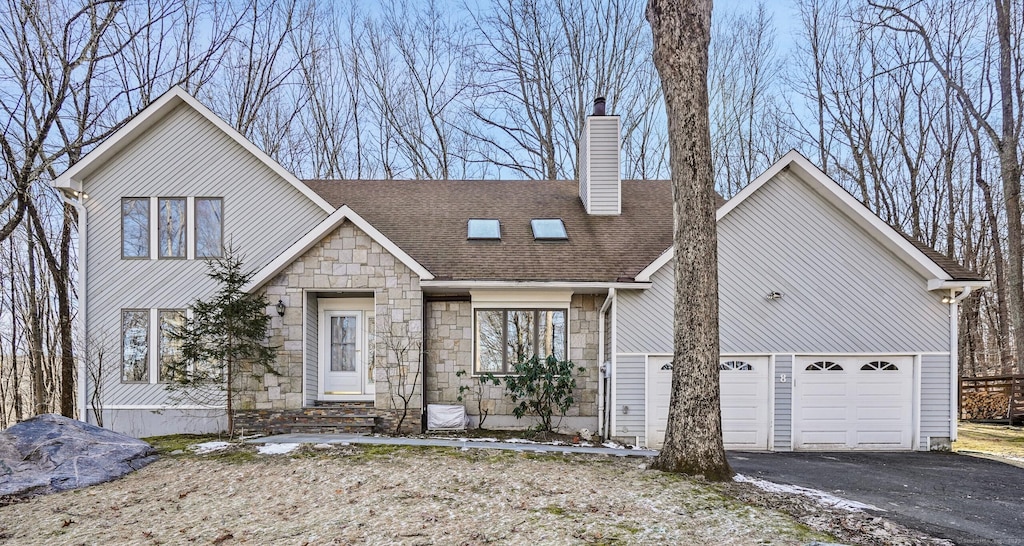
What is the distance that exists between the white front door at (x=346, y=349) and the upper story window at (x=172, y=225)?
3027 millimetres

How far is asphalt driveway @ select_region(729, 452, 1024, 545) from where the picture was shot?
18.3 feet

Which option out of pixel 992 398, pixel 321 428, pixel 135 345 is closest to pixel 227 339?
pixel 321 428

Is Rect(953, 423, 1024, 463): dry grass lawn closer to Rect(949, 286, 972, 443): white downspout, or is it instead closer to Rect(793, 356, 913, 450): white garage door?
Rect(949, 286, 972, 443): white downspout

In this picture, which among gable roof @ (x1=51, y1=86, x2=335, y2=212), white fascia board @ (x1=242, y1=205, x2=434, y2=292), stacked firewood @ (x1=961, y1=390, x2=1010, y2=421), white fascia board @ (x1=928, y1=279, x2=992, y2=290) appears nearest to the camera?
white fascia board @ (x1=928, y1=279, x2=992, y2=290)

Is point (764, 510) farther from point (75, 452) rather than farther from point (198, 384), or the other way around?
point (198, 384)

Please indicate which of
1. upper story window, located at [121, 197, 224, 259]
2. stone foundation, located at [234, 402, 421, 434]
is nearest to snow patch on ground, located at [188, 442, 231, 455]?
stone foundation, located at [234, 402, 421, 434]

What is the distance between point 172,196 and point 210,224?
2.89 ft

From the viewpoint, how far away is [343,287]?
33.1 feet

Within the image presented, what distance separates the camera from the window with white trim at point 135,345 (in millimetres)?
10766

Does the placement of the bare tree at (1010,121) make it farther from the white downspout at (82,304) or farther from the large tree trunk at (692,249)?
the white downspout at (82,304)

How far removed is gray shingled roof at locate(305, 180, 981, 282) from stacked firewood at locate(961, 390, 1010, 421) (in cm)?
560

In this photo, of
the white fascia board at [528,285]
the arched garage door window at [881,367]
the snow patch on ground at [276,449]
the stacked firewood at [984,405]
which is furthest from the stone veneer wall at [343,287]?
the stacked firewood at [984,405]

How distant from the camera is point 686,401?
6973 mm

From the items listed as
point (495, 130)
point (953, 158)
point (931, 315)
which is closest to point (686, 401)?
point (931, 315)
